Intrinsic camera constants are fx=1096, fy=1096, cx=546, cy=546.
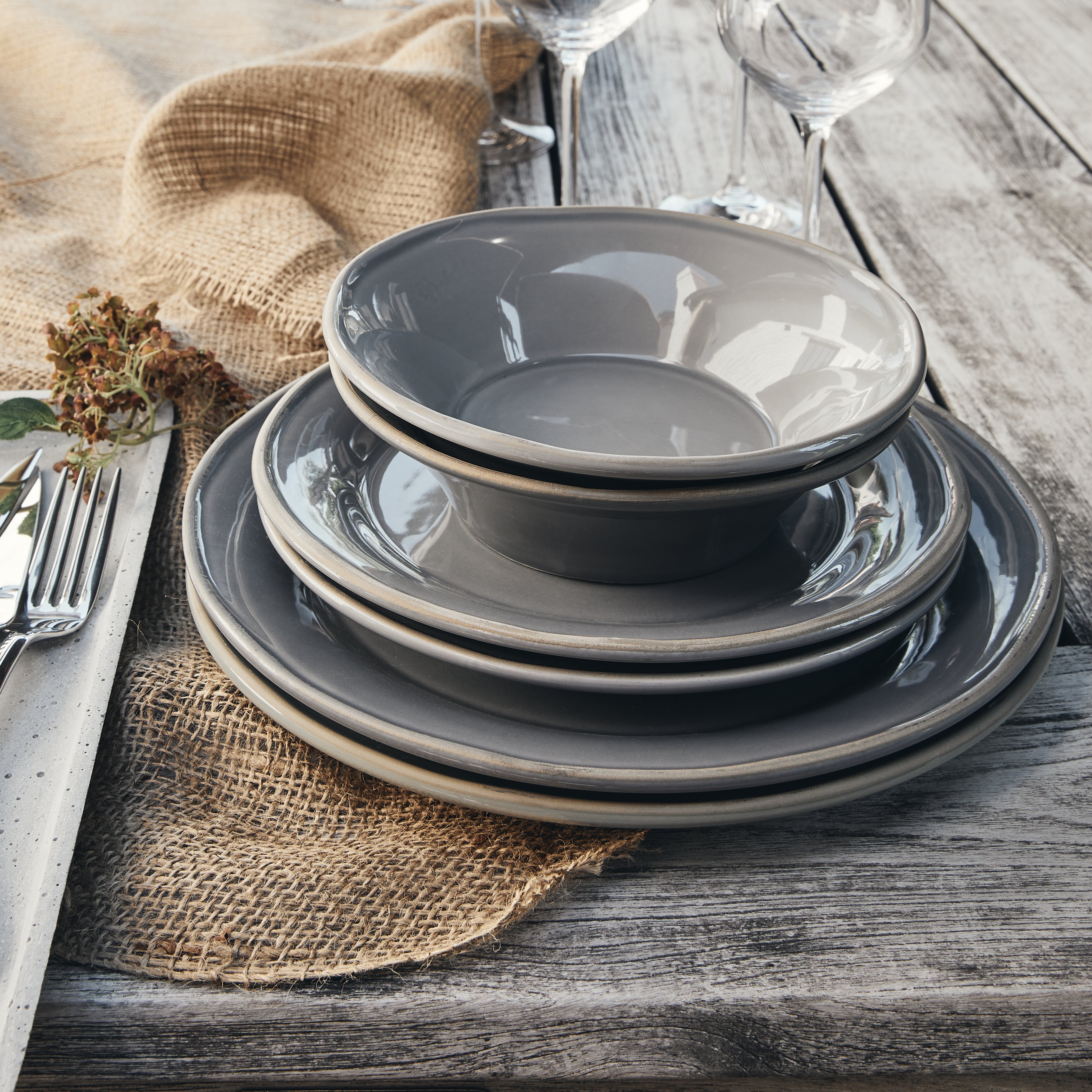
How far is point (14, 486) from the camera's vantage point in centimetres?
60

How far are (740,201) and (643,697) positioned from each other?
69cm

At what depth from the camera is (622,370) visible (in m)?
0.60

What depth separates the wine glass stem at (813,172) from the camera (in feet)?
2.63

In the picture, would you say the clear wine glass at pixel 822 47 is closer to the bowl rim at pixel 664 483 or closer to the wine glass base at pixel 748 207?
the wine glass base at pixel 748 207

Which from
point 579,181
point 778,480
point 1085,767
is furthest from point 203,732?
point 579,181

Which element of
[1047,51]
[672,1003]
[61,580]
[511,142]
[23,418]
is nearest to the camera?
[672,1003]

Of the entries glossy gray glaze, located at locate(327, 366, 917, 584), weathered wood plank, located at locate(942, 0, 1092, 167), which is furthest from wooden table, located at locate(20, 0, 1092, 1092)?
weathered wood plank, located at locate(942, 0, 1092, 167)

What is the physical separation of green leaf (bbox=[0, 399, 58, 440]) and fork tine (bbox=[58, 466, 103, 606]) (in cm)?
6

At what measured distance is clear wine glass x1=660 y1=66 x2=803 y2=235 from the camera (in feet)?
3.20

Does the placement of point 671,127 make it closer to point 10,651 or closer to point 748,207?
point 748,207

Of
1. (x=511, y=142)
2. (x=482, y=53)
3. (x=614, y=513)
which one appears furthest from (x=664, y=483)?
(x=482, y=53)

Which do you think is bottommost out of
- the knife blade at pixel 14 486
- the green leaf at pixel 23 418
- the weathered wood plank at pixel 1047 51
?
the knife blade at pixel 14 486

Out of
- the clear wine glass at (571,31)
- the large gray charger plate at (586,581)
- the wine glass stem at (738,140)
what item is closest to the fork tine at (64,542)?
the large gray charger plate at (586,581)

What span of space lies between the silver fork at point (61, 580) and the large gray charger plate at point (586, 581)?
0.11 metres
